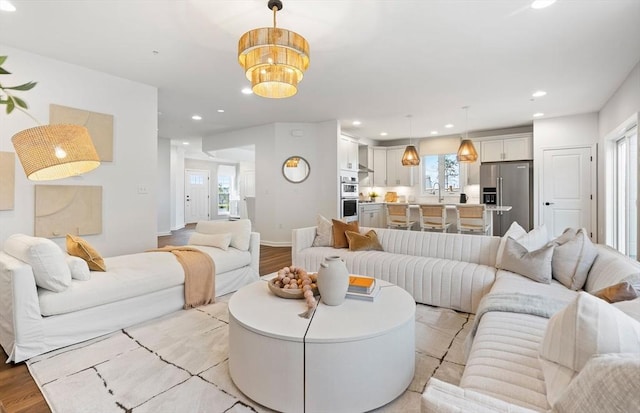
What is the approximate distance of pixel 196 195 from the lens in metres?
11.5

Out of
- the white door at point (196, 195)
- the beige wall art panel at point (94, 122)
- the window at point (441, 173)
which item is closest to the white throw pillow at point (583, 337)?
the beige wall art panel at point (94, 122)

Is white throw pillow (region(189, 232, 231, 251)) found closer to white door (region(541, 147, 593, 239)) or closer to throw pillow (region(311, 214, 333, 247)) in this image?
throw pillow (region(311, 214, 333, 247))

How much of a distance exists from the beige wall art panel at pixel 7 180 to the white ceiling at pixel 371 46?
3.83 ft

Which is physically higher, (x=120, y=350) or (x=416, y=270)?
(x=416, y=270)

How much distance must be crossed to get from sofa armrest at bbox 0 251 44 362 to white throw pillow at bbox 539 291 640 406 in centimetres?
289

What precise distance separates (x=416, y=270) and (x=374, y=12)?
2386 mm

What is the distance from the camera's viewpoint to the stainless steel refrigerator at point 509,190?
6527 mm

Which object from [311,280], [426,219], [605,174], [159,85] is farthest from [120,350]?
[605,174]

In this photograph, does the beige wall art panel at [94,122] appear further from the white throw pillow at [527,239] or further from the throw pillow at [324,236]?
the white throw pillow at [527,239]

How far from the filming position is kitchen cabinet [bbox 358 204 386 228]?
7285 millimetres

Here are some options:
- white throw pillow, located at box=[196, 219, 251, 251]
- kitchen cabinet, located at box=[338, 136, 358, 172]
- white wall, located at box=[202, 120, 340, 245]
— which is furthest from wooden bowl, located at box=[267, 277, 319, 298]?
kitchen cabinet, located at box=[338, 136, 358, 172]

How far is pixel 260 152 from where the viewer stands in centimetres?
696

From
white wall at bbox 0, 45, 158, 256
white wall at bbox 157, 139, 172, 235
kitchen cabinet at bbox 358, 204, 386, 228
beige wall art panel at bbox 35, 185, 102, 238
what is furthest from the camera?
white wall at bbox 157, 139, 172, 235

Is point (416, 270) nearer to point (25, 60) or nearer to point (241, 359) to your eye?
point (241, 359)
